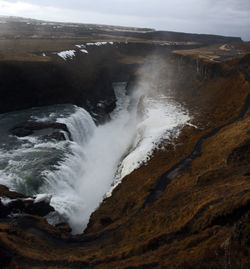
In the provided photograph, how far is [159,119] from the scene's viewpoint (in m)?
36.2

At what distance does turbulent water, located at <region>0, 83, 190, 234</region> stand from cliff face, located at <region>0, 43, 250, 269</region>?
7.81 ft

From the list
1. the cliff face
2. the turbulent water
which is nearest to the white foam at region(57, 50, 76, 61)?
the turbulent water

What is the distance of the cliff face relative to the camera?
994cm

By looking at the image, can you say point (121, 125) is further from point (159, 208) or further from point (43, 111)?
point (159, 208)

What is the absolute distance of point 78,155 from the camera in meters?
29.8

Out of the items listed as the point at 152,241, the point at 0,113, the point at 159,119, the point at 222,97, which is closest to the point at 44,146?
the point at 0,113

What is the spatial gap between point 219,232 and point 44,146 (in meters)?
23.0

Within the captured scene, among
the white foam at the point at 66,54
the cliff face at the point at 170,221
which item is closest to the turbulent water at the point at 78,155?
the cliff face at the point at 170,221

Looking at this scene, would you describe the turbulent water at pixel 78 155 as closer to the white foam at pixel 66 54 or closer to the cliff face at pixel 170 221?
the cliff face at pixel 170 221

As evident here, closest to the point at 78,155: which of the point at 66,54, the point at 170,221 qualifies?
the point at 170,221

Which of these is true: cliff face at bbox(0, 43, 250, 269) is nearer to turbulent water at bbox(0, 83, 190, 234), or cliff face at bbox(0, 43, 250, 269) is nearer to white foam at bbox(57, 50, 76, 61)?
turbulent water at bbox(0, 83, 190, 234)

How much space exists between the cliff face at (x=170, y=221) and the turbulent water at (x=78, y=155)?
2380 mm

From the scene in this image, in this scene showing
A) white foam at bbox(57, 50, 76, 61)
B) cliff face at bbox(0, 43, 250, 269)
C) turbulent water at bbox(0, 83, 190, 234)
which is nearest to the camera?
cliff face at bbox(0, 43, 250, 269)

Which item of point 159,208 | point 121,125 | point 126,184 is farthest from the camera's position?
point 121,125
